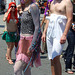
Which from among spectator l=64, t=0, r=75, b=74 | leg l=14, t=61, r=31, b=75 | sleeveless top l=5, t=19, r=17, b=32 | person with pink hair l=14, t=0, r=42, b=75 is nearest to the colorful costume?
person with pink hair l=14, t=0, r=42, b=75

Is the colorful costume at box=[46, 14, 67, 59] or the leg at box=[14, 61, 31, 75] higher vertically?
the colorful costume at box=[46, 14, 67, 59]

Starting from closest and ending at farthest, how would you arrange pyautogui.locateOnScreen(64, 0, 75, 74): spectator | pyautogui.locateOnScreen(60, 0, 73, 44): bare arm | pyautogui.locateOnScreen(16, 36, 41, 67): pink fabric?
pyautogui.locateOnScreen(16, 36, 41, 67): pink fabric → pyautogui.locateOnScreen(60, 0, 73, 44): bare arm → pyautogui.locateOnScreen(64, 0, 75, 74): spectator

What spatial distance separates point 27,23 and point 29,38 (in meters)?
0.24

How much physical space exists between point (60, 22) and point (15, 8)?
9.90ft

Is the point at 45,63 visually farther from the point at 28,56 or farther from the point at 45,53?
the point at 28,56

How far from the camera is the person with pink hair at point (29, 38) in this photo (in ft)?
15.1

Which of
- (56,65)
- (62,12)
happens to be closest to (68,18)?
(62,12)

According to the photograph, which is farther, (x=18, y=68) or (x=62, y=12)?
(x=62, y=12)

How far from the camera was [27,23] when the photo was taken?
4.73 metres

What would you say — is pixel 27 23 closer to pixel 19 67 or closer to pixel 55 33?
pixel 55 33

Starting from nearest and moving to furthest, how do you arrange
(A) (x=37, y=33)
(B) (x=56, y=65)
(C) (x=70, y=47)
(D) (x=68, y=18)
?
(A) (x=37, y=33) < (D) (x=68, y=18) < (B) (x=56, y=65) < (C) (x=70, y=47)

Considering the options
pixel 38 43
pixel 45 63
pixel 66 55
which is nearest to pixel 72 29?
pixel 66 55

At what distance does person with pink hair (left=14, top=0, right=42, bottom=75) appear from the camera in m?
4.60

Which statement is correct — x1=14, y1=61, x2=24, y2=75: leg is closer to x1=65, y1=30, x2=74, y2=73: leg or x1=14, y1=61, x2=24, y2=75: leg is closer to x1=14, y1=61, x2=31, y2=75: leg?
x1=14, y1=61, x2=31, y2=75: leg
